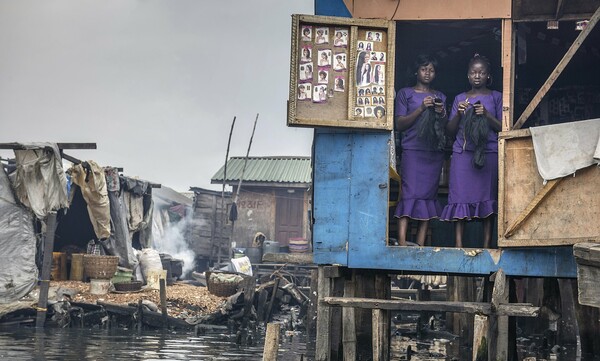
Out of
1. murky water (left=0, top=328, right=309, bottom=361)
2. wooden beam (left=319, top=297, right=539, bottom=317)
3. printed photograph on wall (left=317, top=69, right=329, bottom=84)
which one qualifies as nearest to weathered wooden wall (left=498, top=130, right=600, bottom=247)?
wooden beam (left=319, top=297, right=539, bottom=317)


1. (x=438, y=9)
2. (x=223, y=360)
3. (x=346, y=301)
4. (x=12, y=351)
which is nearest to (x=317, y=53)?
(x=438, y=9)

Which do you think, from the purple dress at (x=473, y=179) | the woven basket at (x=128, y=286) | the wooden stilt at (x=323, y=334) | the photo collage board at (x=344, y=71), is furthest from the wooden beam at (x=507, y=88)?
the woven basket at (x=128, y=286)

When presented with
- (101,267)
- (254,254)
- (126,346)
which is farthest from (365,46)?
(254,254)

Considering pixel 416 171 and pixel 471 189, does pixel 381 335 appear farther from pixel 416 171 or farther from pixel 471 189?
pixel 416 171

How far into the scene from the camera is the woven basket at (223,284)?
2031cm

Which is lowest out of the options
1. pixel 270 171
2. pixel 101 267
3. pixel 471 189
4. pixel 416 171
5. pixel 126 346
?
pixel 126 346

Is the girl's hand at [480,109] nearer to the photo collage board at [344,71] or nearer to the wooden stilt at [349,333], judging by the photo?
the photo collage board at [344,71]

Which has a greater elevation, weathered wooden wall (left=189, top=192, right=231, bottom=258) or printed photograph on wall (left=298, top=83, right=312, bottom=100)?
printed photograph on wall (left=298, top=83, right=312, bottom=100)

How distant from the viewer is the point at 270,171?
1321 inches

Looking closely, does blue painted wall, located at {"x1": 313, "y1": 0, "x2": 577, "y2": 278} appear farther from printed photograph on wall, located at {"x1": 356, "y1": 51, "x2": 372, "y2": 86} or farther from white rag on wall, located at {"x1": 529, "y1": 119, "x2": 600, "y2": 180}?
white rag on wall, located at {"x1": 529, "y1": 119, "x2": 600, "y2": 180}

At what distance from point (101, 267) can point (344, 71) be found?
402 inches

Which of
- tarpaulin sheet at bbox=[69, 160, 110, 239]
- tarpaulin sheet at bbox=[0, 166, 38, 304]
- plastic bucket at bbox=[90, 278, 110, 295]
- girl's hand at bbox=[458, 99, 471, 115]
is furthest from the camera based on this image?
tarpaulin sheet at bbox=[69, 160, 110, 239]

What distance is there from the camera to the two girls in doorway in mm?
10125

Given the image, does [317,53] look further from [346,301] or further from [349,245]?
[346,301]
